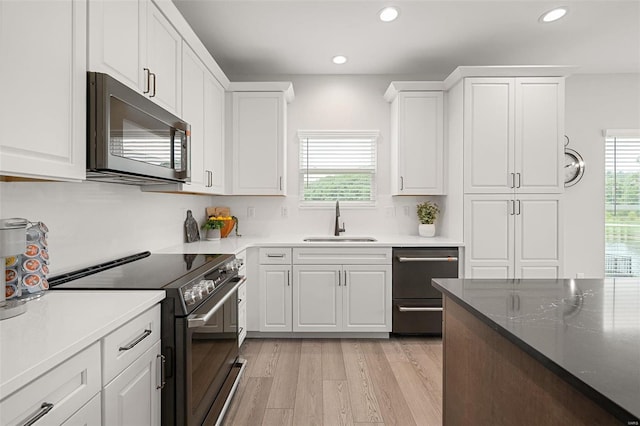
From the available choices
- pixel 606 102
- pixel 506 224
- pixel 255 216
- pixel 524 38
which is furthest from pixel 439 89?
pixel 255 216

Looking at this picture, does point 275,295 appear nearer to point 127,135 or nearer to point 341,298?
point 341,298

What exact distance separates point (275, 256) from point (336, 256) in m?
0.55

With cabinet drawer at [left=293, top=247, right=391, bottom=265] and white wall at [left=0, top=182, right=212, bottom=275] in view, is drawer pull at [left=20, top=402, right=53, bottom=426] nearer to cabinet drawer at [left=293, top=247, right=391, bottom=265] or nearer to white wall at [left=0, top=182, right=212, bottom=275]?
white wall at [left=0, top=182, right=212, bottom=275]

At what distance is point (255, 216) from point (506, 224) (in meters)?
2.44

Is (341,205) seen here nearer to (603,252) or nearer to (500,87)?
(500,87)

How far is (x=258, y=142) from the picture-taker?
3492 mm

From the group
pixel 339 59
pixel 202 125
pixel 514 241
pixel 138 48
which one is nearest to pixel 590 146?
pixel 514 241

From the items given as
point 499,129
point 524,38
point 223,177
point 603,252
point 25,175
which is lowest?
point 603,252

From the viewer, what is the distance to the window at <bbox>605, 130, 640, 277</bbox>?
4.00 metres

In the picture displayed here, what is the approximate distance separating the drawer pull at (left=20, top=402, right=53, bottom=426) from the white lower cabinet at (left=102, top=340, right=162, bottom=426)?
0.78ft

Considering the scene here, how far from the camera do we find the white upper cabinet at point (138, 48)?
1.46m

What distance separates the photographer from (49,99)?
1176mm

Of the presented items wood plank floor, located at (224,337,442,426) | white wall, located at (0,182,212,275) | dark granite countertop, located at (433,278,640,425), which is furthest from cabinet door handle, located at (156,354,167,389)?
dark granite countertop, located at (433,278,640,425)

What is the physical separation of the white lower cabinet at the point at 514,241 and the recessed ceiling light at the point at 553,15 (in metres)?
1.41
